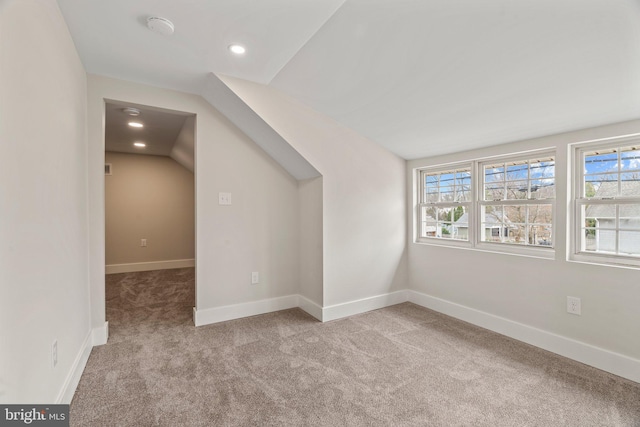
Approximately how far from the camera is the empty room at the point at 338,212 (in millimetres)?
1498

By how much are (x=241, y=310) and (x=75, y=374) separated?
1425 millimetres

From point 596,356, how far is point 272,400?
2349 millimetres

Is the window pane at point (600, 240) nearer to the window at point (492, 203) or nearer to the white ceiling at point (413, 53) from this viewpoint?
the window at point (492, 203)

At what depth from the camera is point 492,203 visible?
2.94 metres

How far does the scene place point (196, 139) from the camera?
2.89 m

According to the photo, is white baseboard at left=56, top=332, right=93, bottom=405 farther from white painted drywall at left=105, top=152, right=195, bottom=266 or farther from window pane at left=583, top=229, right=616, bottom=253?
window pane at left=583, top=229, right=616, bottom=253

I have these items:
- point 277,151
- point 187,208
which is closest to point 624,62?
point 277,151

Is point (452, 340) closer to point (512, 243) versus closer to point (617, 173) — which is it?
point (512, 243)

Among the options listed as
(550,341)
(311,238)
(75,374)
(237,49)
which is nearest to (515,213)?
(550,341)

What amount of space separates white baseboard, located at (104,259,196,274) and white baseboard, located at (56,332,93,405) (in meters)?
2.78

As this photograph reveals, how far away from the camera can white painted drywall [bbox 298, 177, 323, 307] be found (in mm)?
3057

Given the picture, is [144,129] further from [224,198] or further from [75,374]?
[75,374]

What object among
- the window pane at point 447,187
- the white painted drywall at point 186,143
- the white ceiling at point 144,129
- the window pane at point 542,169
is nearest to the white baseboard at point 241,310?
the white painted drywall at point 186,143

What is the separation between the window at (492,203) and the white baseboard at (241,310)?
1.83m
